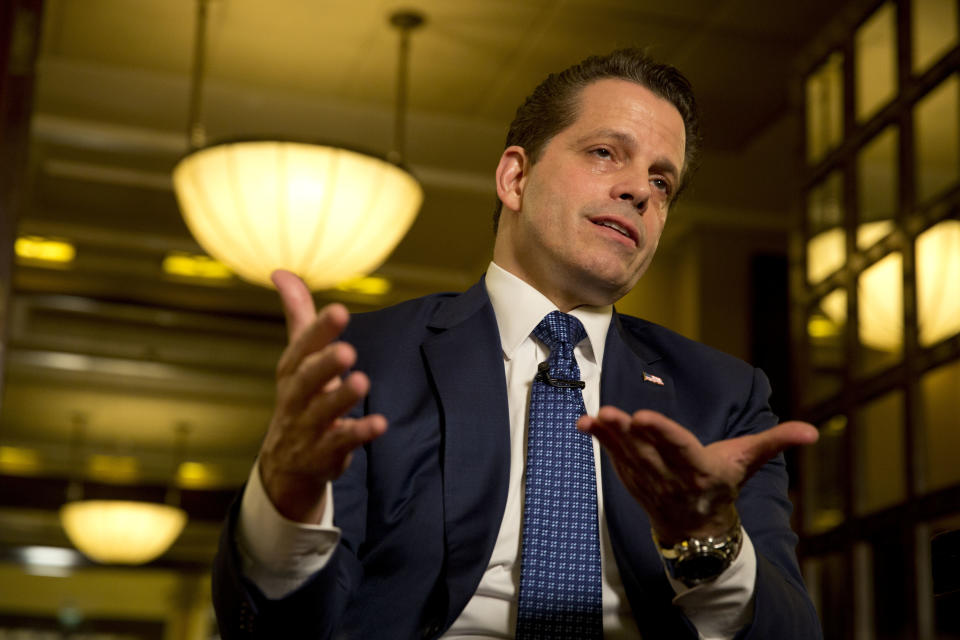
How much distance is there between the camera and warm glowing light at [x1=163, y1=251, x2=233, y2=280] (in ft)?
18.7

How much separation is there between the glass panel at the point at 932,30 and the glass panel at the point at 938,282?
0.41 m

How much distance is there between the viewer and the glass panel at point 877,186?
2863mm

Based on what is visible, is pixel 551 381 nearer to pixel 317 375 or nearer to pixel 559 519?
pixel 559 519

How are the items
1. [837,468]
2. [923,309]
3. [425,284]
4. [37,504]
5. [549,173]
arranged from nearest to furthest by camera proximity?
[549,173]
[923,309]
[837,468]
[425,284]
[37,504]

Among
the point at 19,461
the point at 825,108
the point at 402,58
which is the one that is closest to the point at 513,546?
the point at 825,108

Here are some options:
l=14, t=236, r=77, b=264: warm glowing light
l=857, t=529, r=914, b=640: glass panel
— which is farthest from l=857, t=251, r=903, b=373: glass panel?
l=14, t=236, r=77, b=264: warm glowing light

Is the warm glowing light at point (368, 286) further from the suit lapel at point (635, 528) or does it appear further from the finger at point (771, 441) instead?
the finger at point (771, 441)

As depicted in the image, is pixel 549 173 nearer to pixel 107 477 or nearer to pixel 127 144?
pixel 127 144

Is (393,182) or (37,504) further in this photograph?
(37,504)

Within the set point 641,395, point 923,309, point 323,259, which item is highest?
point 323,259

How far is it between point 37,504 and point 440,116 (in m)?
6.53

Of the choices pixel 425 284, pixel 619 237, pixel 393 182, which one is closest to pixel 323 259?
pixel 393 182

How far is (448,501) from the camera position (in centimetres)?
120

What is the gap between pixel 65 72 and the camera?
4.32 meters
